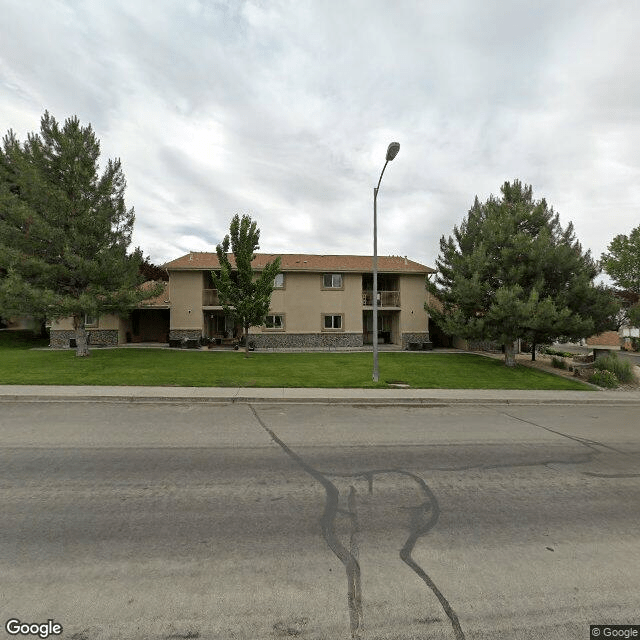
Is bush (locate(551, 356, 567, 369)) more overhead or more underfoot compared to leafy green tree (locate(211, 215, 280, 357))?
more underfoot

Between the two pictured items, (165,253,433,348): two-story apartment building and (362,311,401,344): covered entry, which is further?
(362,311,401,344): covered entry

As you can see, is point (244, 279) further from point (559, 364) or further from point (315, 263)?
point (559, 364)

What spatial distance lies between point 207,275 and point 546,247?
68.3 ft

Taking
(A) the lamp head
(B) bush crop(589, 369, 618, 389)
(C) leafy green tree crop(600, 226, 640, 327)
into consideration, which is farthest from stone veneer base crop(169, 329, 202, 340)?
(C) leafy green tree crop(600, 226, 640, 327)

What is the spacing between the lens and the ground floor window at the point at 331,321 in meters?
25.0

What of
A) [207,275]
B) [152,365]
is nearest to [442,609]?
[152,365]

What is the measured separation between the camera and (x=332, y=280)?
2528 centimetres

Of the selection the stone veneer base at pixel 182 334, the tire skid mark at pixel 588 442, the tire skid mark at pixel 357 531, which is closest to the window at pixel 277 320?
the stone veneer base at pixel 182 334

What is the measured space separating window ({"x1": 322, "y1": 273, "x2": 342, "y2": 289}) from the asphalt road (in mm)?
18564

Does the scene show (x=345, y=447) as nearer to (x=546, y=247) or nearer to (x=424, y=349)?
(x=546, y=247)

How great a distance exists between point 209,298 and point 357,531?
22729 millimetres

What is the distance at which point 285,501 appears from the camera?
4.47 metres

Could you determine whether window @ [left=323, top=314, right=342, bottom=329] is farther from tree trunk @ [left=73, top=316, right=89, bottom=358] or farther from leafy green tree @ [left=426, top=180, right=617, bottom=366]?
tree trunk @ [left=73, top=316, right=89, bottom=358]

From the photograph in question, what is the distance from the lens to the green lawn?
488 inches
